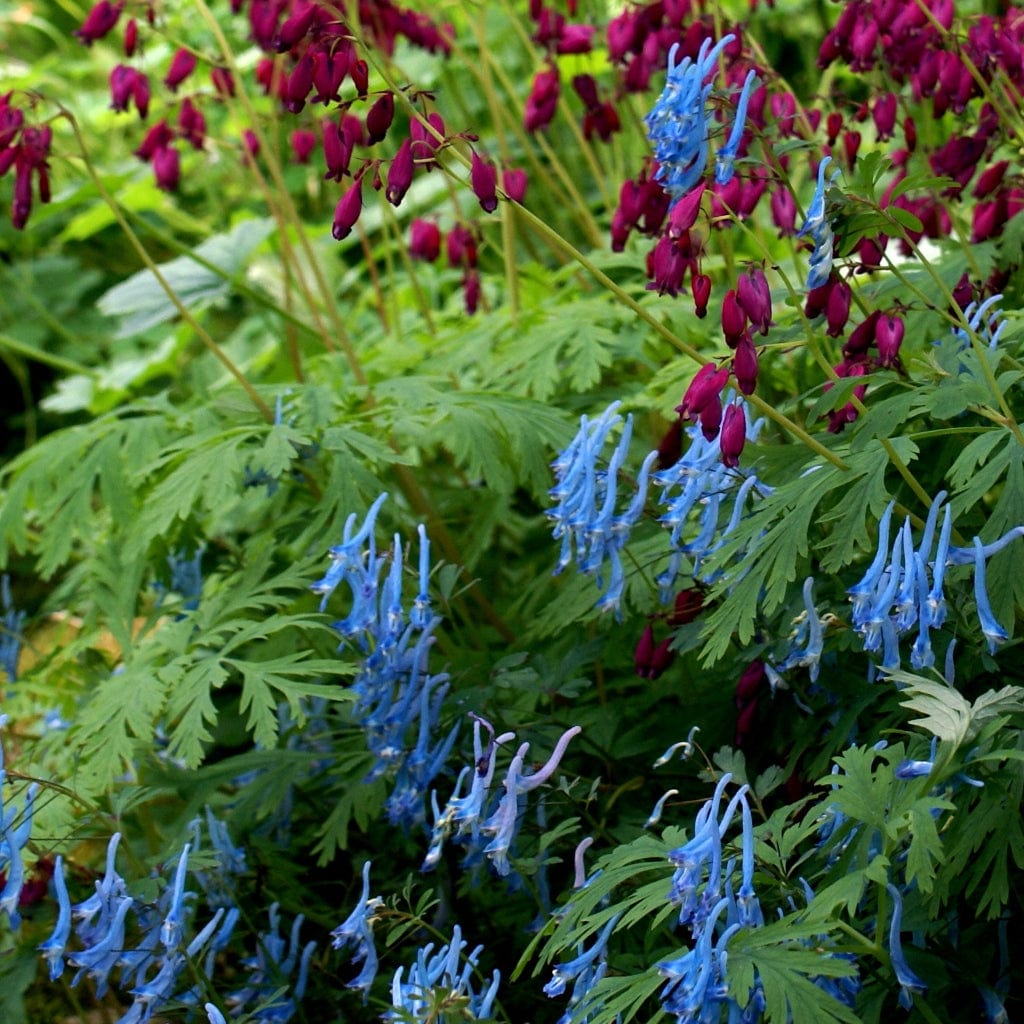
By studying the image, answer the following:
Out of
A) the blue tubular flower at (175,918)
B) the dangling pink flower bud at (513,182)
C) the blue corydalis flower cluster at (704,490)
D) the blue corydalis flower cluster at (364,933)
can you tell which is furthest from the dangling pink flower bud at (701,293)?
the dangling pink flower bud at (513,182)

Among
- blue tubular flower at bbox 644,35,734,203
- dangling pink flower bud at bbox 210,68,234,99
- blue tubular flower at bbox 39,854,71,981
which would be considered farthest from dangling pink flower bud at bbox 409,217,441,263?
blue tubular flower at bbox 39,854,71,981

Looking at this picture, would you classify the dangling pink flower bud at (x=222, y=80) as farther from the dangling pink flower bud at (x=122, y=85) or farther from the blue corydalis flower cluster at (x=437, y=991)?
the blue corydalis flower cluster at (x=437, y=991)

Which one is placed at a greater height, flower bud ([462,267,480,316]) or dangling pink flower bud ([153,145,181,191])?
dangling pink flower bud ([153,145,181,191])

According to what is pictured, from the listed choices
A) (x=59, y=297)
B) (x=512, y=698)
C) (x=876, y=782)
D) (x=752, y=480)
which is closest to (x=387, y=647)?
(x=512, y=698)

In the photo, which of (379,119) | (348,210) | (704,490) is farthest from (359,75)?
(704,490)

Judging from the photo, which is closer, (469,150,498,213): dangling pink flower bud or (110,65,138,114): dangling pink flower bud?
(469,150,498,213): dangling pink flower bud

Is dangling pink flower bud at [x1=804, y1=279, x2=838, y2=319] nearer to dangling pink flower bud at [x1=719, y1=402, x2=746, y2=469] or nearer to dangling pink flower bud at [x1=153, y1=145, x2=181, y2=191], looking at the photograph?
dangling pink flower bud at [x1=719, y1=402, x2=746, y2=469]

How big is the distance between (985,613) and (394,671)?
1.07m

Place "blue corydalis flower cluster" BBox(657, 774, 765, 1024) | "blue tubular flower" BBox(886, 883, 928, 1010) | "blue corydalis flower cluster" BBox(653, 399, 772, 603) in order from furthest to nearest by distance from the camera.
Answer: "blue corydalis flower cluster" BBox(653, 399, 772, 603) → "blue tubular flower" BBox(886, 883, 928, 1010) → "blue corydalis flower cluster" BBox(657, 774, 765, 1024)

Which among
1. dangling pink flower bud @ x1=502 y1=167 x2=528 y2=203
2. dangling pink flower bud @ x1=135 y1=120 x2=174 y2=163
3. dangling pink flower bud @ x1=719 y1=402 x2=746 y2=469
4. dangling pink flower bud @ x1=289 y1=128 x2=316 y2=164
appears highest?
dangling pink flower bud @ x1=135 y1=120 x2=174 y2=163

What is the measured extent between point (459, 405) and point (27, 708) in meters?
1.45

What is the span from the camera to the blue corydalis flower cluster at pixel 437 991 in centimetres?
184

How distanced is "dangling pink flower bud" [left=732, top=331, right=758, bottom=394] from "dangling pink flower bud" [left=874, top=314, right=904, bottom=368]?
1.09 feet

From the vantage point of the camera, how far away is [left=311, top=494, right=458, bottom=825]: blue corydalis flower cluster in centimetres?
227
